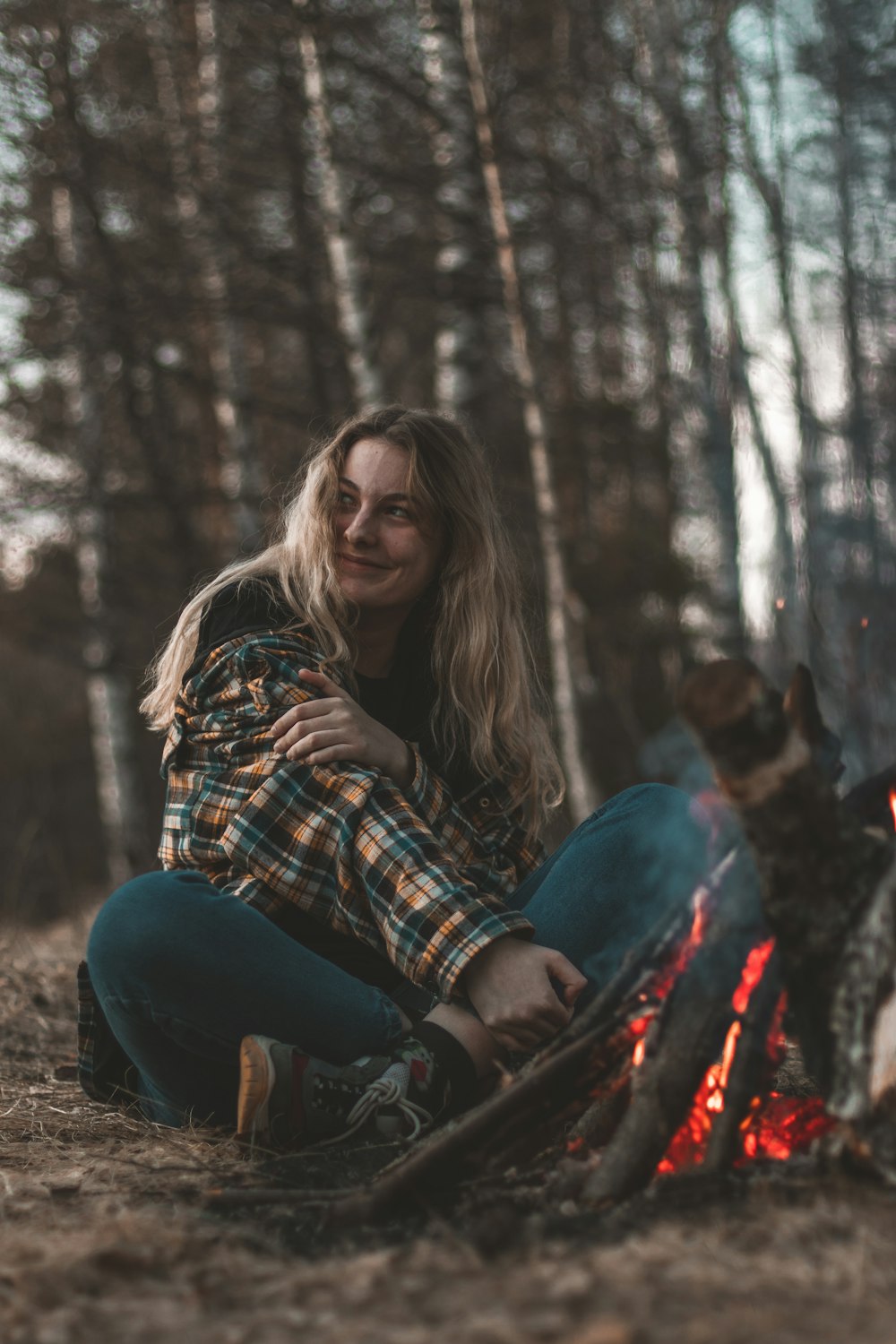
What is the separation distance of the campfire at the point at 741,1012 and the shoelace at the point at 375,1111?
0.15 meters

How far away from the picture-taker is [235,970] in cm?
208

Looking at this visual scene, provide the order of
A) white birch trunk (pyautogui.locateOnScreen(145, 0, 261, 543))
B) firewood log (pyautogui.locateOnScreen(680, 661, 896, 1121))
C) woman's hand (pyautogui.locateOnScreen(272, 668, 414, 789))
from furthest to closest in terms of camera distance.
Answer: white birch trunk (pyautogui.locateOnScreen(145, 0, 261, 543)) → woman's hand (pyautogui.locateOnScreen(272, 668, 414, 789)) → firewood log (pyautogui.locateOnScreen(680, 661, 896, 1121))

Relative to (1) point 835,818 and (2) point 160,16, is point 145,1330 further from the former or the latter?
(2) point 160,16

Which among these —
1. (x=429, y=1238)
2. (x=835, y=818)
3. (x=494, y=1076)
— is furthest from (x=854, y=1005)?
(x=494, y=1076)

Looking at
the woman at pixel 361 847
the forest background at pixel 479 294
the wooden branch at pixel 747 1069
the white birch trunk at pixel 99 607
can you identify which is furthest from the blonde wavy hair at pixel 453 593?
the white birch trunk at pixel 99 607

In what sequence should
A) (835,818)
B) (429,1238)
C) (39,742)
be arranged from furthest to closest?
(39,742) < (835,818) < (429,1238)

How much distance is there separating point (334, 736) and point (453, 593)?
2.33 ft

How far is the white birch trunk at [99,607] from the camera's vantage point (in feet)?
27.1

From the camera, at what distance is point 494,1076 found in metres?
2.16

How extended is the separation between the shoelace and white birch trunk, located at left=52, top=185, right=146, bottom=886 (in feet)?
21.1

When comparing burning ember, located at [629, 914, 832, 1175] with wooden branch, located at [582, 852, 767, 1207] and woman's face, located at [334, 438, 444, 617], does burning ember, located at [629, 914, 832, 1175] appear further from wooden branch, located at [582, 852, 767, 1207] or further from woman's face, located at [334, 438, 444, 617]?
woman's face, located at [334, 438, 444, 617]

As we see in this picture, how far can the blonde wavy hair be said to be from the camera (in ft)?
8.39

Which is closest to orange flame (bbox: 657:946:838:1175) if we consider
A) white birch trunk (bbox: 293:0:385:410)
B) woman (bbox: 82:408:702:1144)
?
woman (bbox: 82:408:702:1144)

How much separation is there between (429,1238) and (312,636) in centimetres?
134
